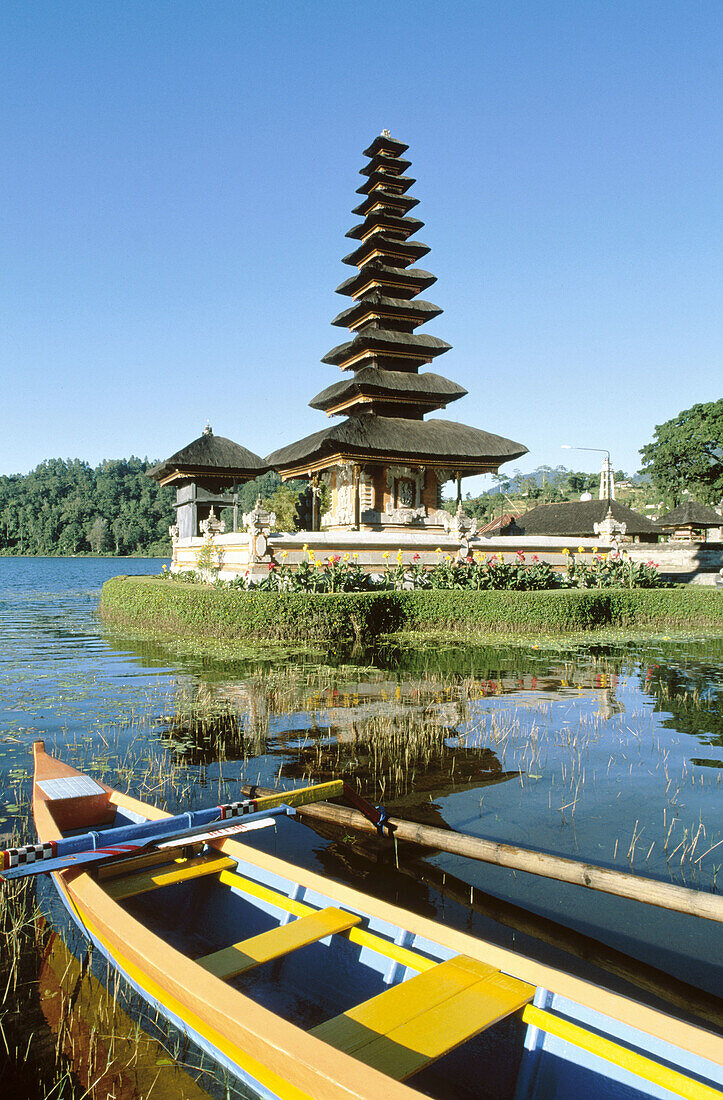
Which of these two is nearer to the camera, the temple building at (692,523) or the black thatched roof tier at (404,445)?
the black thatched roof tier at (404,445)

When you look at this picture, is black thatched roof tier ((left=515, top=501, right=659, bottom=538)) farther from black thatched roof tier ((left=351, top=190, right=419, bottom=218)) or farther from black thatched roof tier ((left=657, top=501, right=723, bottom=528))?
black thatched roof tier ((left=351, top=190, right=419, bottom=218))

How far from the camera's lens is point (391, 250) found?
115 ft

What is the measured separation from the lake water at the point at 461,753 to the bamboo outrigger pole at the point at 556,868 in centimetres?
33

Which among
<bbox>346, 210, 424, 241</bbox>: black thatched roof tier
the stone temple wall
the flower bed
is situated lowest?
the flower bed

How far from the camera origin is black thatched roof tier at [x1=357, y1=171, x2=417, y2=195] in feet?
117

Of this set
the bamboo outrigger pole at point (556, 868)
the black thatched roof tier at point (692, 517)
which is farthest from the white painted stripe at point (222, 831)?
the black thatched roof tier at point (692, 517)

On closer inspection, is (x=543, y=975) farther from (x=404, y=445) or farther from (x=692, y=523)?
(x=692, y=523)

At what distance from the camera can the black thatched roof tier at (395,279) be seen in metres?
34.5

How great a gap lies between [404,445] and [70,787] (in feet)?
81.5

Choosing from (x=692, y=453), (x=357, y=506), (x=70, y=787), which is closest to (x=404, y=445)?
(x=357, y=506)

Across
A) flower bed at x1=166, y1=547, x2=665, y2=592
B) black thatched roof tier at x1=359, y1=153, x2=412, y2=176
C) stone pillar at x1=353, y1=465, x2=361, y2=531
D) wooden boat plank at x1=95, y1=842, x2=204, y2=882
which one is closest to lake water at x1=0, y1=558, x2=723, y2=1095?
wooden boat plank at x1=95, y1=842, x2=204, y2=882

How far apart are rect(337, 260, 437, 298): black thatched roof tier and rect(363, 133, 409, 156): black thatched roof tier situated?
669 cm

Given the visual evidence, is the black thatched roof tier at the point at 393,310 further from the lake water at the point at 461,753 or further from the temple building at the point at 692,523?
the temple building at the point at 692,523

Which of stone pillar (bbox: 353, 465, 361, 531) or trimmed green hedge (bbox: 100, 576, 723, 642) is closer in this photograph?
trimmed green hedge (bbox: 100, 576, 723, 642)
